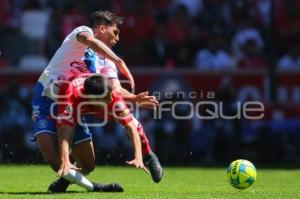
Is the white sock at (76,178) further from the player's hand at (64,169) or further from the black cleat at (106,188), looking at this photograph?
the black cleat at (106,188)

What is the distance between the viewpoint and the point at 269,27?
74.0 ft

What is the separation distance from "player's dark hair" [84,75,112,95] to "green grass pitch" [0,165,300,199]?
4.16 ft

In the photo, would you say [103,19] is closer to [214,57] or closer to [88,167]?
[88,167]

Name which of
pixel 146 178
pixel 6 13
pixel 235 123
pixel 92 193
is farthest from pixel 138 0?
pixel 92 193

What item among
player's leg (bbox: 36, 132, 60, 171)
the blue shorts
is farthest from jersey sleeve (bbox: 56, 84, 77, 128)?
player's leg (bbox: 36, 132, 60, 171)

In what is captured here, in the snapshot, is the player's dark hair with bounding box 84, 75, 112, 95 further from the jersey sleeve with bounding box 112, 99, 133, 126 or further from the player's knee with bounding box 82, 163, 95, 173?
the player's knee with bounding box 82, 163, 95, 173

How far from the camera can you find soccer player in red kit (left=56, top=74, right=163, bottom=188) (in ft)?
36.9

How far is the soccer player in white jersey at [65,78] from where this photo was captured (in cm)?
1178

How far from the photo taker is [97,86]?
11.3m

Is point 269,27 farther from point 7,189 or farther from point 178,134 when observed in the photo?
point 7,189

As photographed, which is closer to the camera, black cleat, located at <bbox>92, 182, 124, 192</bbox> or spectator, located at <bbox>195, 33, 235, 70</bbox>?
black cleat, located at <bbox>92, 182, 124, 192</bbox>

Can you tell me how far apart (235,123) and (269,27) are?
3091mm

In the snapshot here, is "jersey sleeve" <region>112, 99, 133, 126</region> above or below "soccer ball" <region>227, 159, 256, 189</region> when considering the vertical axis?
above

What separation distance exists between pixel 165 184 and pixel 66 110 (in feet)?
10.2
